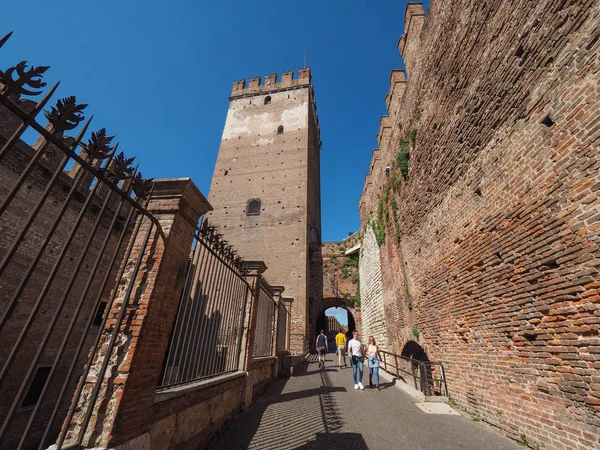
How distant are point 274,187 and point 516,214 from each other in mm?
16442

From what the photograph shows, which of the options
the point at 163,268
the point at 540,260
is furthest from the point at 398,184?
the point at 163,268

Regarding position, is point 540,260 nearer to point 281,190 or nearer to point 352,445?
point 352,445

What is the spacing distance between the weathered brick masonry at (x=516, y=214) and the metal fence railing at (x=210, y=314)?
4.35m

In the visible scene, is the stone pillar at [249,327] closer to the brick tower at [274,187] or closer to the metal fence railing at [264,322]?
the metal fence railing at [264,322]

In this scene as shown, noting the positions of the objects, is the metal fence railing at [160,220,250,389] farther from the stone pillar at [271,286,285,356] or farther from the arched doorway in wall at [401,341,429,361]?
the arched doorway in wall at [401,341,429,361]

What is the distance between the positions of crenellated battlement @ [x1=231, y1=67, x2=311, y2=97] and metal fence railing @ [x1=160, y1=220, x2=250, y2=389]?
21838 millimetres

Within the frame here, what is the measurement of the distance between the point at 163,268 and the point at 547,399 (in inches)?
192

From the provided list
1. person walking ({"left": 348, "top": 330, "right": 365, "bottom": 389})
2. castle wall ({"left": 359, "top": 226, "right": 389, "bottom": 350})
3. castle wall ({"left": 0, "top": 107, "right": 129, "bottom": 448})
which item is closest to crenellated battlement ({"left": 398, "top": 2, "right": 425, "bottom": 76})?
castle wall ({"left": 359, "top": 226, "right": 389, "bottom": 350})

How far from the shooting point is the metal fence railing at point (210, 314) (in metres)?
3.83

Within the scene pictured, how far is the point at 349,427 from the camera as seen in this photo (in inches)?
176

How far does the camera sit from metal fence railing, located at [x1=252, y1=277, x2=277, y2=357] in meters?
7.25

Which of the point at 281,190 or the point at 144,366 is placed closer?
the point at 144,366

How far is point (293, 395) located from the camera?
665 centimetres

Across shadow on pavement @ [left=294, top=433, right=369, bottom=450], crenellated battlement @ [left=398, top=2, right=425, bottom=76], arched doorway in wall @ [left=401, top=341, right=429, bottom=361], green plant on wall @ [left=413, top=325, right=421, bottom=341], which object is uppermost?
crenellated battlement @ [left=398, top=2, right=425, bottom=76]
